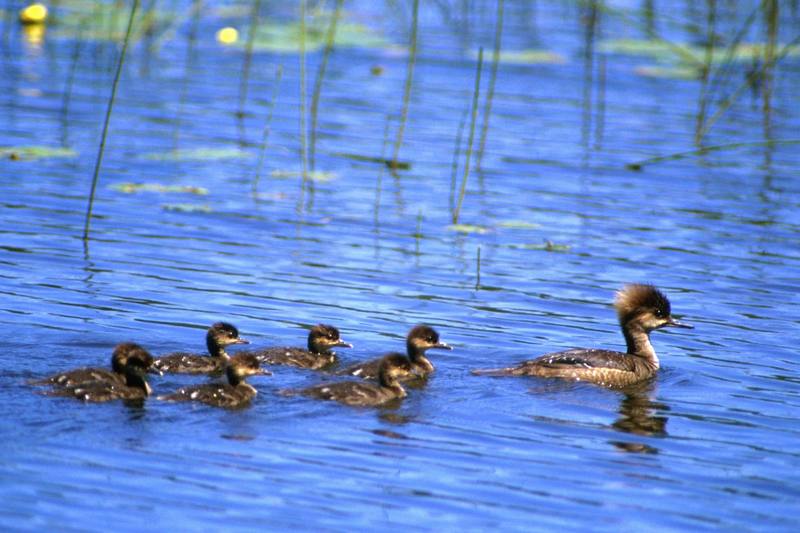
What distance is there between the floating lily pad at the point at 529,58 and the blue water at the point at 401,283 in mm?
122

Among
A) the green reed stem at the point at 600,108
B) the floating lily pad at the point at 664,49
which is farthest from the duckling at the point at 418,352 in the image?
the floating lily pad at the point at 664,49

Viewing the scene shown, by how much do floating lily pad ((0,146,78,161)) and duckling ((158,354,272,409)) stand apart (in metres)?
6.55

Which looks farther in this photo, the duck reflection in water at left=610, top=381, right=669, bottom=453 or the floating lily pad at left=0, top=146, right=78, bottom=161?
the floating lily pad at left=0, top=146, right=78, bottom=161

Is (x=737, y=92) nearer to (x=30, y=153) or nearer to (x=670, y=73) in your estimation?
(x=670, y=73)

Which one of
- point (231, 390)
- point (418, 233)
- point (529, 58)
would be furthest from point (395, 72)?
point (231, 390)

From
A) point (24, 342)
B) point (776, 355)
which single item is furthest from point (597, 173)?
point (24, 342)

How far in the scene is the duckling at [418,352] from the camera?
8.76 m

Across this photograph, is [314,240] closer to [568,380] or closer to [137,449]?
[568,380]

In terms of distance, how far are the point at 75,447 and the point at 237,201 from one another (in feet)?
21.7

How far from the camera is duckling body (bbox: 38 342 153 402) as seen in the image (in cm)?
768

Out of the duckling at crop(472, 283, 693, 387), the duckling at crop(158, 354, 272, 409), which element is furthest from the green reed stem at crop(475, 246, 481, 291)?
the duckling at crop(158, 354, 272, 409)

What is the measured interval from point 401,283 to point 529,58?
10.4 metres

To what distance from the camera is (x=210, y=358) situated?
28.5 ft

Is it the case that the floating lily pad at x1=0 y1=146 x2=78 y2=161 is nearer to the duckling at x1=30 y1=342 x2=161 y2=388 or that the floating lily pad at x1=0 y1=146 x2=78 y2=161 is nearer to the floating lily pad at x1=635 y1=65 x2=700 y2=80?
the duckling at x1=30 y1=342 x2=161 y2=388
